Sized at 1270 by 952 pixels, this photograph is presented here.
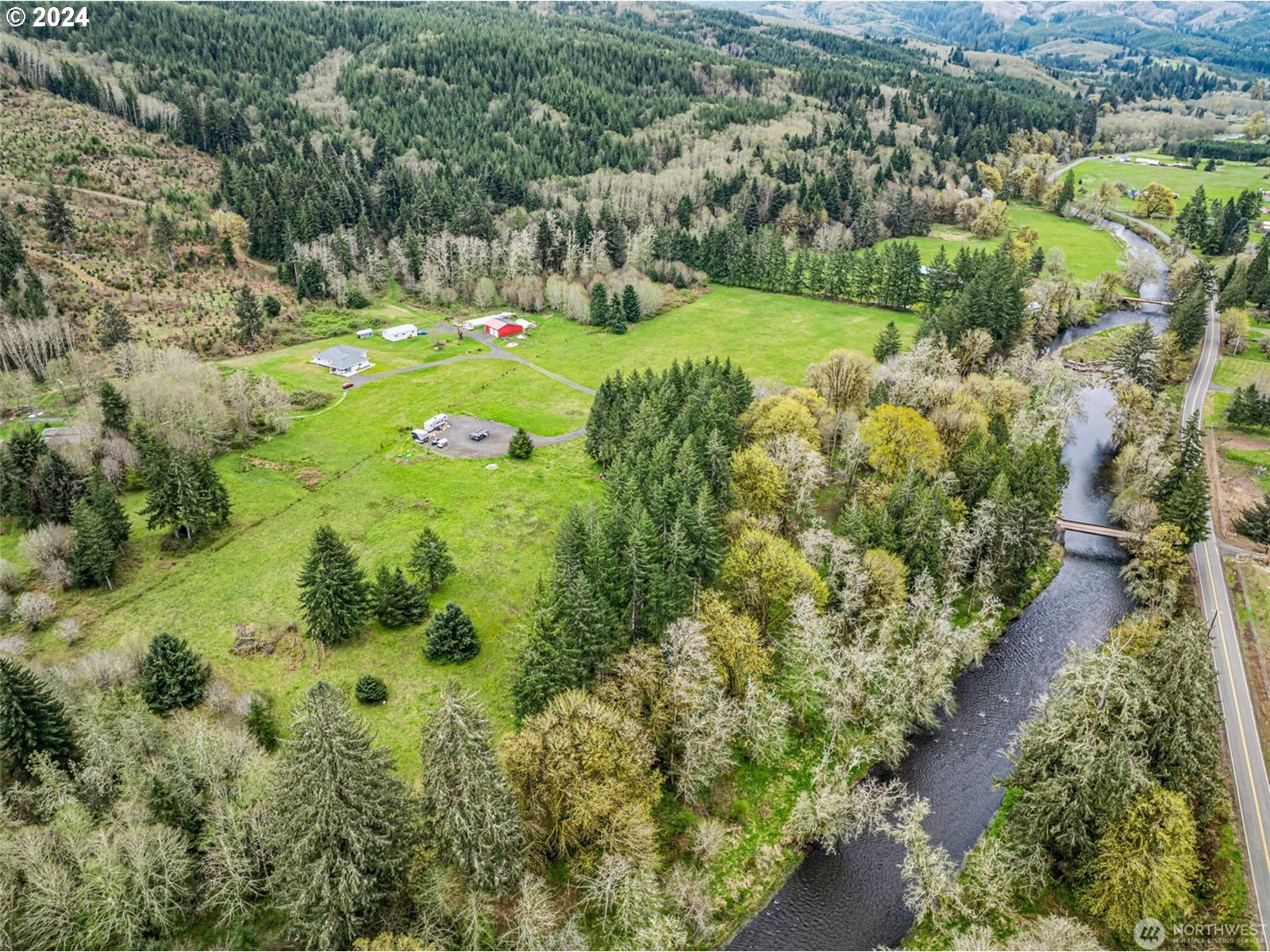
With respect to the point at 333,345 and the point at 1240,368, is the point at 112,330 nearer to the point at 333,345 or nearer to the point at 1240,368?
the point at 333,345

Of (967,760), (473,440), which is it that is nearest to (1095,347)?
(967,760)

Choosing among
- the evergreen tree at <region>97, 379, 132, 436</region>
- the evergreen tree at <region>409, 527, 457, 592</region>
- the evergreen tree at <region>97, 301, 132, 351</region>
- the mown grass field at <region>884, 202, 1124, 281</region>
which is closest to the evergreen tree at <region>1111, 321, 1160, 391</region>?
the mown grass field at <region>884, 202, 1124, 281</region>

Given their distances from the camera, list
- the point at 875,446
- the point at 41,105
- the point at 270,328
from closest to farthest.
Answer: the point at 875,446, the point at 270,328, the point at 41,105

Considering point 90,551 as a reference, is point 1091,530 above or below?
below

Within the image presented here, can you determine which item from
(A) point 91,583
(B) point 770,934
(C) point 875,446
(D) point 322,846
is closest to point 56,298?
(A) point 91,583

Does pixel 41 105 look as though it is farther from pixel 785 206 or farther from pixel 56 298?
pixel 785 206
